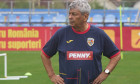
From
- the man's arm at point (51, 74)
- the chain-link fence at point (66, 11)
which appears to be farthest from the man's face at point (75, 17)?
the chain-link fence at point (66, 11)

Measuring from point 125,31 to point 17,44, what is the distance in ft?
Result: 24.0

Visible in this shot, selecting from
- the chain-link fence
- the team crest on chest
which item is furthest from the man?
the chain-link fence

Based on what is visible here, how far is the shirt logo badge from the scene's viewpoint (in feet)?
14.1

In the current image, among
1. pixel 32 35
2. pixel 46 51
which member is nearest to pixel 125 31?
pixel 32 35

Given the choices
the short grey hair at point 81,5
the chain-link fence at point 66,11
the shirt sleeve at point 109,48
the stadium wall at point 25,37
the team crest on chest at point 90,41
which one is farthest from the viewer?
the chain-link fence at point 66,11

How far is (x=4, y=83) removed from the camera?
10852 millimetres

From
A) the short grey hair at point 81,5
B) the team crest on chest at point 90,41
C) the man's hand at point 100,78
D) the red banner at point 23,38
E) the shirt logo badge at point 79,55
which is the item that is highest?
the short grey hair at point 81,5

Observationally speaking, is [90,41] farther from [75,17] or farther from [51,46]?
[51,46]

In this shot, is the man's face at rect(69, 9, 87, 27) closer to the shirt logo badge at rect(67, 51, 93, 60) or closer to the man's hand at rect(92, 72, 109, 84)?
the shirt logo badge at rect(67, 51, 93, 60)

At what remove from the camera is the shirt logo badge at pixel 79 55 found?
4289 millimetres

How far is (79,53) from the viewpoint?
430 centimetres

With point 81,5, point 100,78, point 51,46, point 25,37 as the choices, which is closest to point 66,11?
point 25,37

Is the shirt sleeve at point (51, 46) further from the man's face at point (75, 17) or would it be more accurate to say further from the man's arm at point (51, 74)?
the man's face at point (75, 17)

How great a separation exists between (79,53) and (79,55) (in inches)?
1.0
